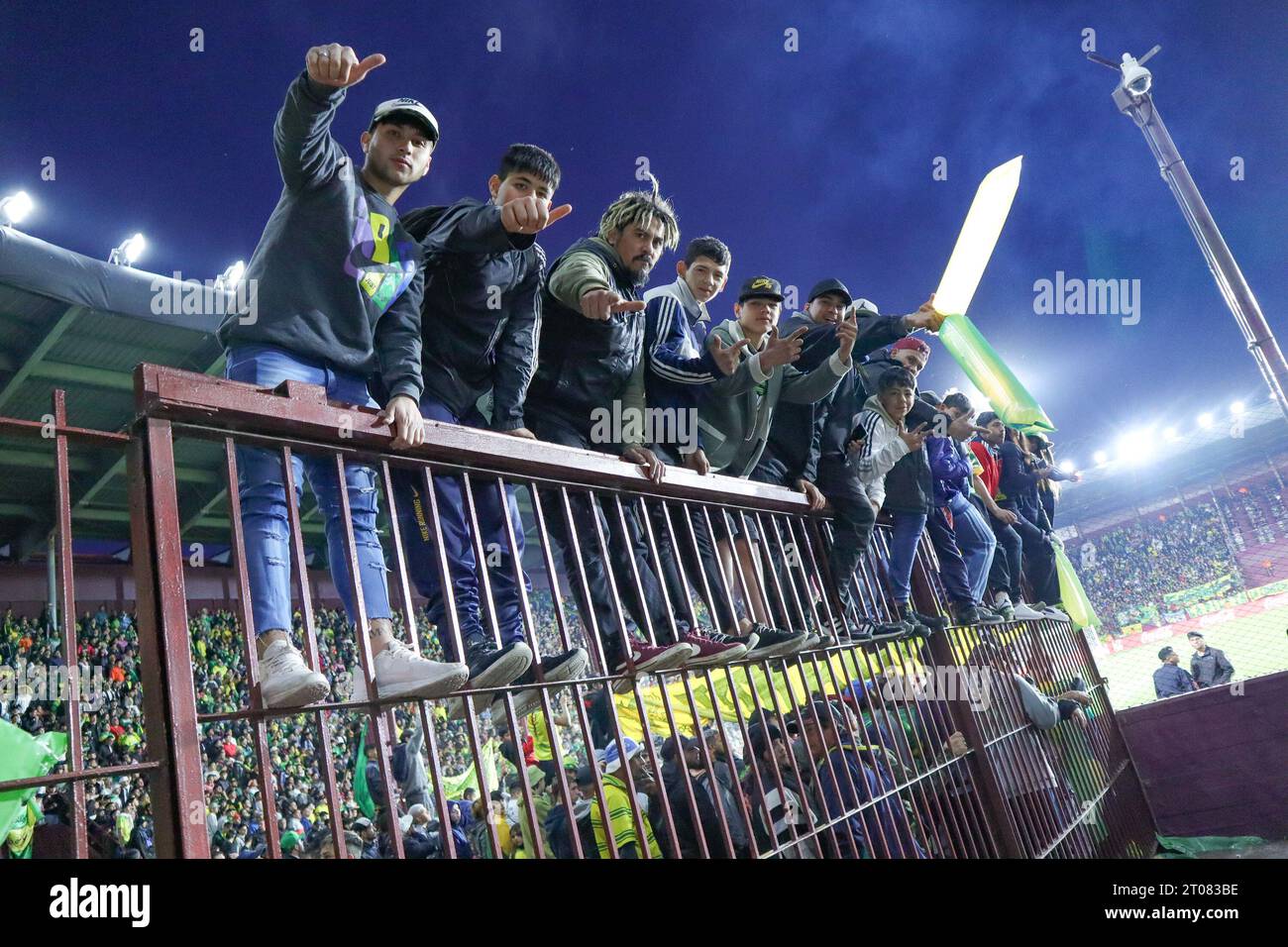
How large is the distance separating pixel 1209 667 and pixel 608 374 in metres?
11.0

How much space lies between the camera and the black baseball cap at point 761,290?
13.0 ft

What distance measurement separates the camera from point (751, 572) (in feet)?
12.1

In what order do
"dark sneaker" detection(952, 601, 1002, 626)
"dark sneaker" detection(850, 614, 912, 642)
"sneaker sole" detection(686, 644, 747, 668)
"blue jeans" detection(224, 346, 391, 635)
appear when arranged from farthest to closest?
1. "dark sneaker" detection(952, 601, 1002, 626)
2. "dark sneaker" detection(850, 614, 912, 642)
3. "sneaker sole" detection(686, 644, 747, 668)
4. "blue jeans" detection(224, 346, 391, 635)

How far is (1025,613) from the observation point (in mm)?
6742

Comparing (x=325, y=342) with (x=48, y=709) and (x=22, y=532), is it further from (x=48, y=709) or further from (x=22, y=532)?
(x=22, y=532)

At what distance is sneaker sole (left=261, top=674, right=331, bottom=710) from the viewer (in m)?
1.64

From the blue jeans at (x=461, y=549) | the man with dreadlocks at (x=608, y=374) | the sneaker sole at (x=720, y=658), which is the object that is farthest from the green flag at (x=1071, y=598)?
the blue jeans at (x=461, y=549)

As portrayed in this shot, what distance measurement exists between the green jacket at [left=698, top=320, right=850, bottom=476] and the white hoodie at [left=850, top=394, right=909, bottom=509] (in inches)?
19.7

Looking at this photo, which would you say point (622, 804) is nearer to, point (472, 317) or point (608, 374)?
point (608, 374)

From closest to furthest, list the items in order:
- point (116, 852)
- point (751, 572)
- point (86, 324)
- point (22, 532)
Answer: point (751, 572), point (116, 852), point (86, 324), point (22, 532)

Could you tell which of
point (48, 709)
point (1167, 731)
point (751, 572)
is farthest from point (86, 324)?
point (1167, 731)

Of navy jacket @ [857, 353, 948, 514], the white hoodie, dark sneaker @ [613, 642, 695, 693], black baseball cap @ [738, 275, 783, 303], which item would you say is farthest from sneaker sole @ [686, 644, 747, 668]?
navy jacket @ [857, 353, 948, 514]

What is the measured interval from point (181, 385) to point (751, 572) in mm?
2501

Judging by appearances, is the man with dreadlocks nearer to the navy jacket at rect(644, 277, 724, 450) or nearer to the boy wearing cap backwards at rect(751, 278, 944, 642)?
the navy jacket at rect(644, 277, 724, 450)
